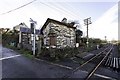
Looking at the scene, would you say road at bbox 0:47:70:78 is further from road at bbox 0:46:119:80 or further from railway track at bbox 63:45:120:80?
railway track at bbox 63:45:120:80

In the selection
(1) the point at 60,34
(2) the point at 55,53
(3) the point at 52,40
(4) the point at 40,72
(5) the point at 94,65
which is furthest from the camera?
(1) the point at 60,34

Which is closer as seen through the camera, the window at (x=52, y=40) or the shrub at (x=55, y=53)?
the shrub at (x=55, y=53)

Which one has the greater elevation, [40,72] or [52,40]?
[52,40]

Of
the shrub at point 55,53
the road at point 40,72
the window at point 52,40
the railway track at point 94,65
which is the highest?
the window at point 52,40

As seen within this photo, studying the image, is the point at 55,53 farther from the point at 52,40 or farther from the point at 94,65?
the point at 52,40

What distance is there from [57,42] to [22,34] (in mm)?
15767

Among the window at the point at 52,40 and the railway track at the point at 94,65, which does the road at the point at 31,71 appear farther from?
the window at the point at 52,40

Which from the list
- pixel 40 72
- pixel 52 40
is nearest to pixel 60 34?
pixel 52 40

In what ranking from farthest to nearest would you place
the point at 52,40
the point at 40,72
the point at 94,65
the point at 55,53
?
1. the point at 52,40
2. the point at 55,53
3. the point at 94,65
4. the point at 40,72

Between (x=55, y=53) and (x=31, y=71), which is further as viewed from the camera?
(x=55, y=53)

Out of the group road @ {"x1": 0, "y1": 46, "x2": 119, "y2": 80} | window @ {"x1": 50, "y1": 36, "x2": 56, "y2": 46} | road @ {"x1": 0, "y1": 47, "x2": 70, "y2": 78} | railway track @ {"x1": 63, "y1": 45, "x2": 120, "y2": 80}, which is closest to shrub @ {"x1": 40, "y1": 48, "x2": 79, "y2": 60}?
railway track @ {"x1": 63, "y1": 45, "x2": 120, "y2": 80}

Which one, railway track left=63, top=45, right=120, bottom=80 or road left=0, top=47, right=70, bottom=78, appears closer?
road left=0, top=47, right=70, bottom=78

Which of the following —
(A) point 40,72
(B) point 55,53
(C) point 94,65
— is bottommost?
(C) point 94,65

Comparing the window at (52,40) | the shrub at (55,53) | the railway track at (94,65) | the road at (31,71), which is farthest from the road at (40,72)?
the window at (52,40)
